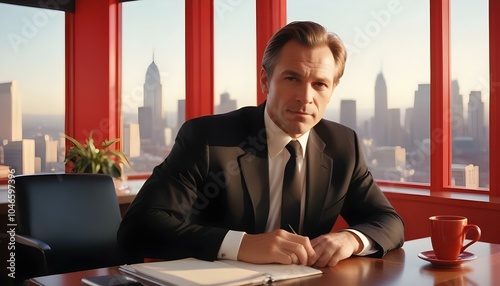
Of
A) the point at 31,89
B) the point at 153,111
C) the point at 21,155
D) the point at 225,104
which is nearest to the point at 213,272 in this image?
the point at 225,104

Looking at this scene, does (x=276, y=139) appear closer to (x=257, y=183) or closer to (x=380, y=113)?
(x=257, y=183)

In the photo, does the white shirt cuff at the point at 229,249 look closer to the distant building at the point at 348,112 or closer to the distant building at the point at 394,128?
the distant building at the point at 394,128

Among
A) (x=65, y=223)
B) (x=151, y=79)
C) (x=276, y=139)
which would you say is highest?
(x=151, y=79)

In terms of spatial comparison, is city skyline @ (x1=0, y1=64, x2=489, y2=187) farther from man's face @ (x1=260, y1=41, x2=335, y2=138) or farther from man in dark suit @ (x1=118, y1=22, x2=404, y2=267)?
man's face @ (x1=260, y1=41, x2=335, y2=138)

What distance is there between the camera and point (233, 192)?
177 cm

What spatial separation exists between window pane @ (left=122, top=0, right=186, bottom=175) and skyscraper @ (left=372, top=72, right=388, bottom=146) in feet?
5.85

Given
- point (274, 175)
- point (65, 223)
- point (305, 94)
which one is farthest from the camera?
point (65, 223)

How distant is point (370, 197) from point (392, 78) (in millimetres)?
2104

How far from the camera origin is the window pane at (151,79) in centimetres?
502

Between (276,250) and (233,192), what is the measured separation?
1.27ft

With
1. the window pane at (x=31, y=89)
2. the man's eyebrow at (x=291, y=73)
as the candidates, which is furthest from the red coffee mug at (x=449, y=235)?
the window pane at (x=31, y=89)

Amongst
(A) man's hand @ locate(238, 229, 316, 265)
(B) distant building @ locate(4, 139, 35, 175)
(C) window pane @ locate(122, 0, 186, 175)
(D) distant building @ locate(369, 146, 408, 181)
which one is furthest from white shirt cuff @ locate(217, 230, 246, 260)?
(B) distant building @ locate(4, 139, 35, 175)

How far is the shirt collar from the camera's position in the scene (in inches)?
73.4

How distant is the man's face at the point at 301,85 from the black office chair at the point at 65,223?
1170 mm
